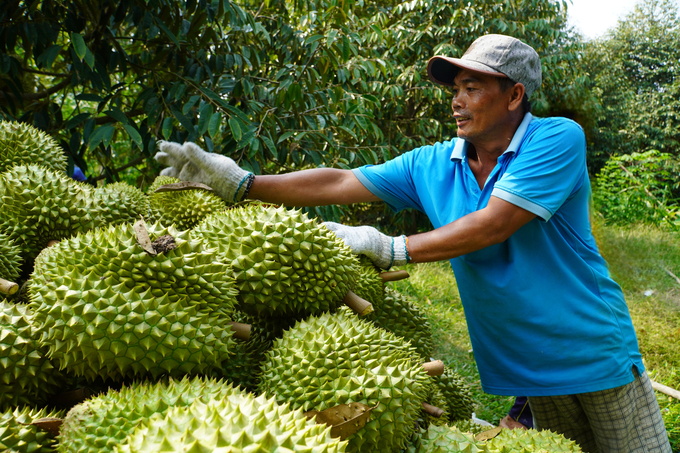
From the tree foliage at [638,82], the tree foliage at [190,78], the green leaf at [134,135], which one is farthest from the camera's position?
the tree foliage at [638,82]

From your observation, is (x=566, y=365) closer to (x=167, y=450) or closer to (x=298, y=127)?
(x=167, y=450)

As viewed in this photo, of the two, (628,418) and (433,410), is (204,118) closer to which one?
(433,410)

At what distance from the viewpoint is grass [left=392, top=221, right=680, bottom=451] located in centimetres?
381

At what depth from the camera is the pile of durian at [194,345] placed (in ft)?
3.11

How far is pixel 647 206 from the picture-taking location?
955 centimetres

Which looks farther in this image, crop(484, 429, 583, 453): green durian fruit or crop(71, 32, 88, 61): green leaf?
crop(71, 32, 88, 61): green leaf

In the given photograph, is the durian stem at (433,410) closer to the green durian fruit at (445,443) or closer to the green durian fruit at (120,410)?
the green durian fruit at (445,443)

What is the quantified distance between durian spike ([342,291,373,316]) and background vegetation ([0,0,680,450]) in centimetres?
177

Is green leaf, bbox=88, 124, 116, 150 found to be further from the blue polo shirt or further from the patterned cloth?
the patterned cloth

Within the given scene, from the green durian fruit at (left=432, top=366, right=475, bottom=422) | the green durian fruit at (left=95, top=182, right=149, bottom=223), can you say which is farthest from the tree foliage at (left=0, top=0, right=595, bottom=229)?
the green durian fruit at (left=432, top=366, right=475, bottom=422)

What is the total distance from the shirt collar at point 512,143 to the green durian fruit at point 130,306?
1475mm

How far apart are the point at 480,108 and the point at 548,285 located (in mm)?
889

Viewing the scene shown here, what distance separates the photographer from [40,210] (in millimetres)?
1487

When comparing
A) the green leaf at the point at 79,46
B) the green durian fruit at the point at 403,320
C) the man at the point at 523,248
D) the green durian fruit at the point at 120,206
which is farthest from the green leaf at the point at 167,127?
the green durian fruit at the point at 403,320
